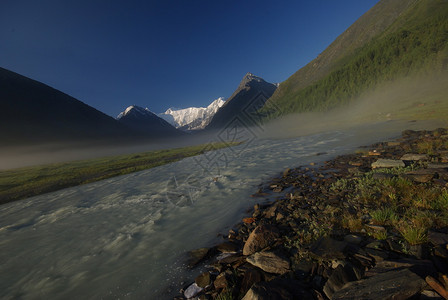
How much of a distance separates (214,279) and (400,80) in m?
162

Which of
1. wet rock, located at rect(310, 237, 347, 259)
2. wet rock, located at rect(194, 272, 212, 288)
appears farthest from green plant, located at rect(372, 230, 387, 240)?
wet rock, located at rect(194, 272, 212, 288)

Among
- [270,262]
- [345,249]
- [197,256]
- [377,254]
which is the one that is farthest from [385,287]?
[197,256]

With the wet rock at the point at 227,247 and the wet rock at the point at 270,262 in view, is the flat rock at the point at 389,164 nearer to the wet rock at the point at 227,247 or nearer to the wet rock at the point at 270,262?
the wet rock at the point at 270,262

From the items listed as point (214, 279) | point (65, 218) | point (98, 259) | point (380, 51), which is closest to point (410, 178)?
point (214, 279)

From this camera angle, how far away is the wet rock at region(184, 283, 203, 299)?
500 cm

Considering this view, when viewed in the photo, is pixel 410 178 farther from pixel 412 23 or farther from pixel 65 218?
pixel 412 23

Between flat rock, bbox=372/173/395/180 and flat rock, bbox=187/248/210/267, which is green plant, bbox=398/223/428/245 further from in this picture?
flat rock, bbox=187/248/210/267

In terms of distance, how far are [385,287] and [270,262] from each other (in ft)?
8.72

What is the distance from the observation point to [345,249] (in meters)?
4.72

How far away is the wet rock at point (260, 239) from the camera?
20.2ft

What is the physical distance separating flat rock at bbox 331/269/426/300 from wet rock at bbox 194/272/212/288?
10.8ft

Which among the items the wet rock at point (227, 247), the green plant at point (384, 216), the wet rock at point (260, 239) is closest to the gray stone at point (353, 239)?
the green plant at point (384, 216)

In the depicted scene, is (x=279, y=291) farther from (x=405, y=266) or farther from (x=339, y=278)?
(x=405, y=266)

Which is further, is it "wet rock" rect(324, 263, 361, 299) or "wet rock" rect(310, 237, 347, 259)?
"wet rock" rect(310, 237, 347, 259)
